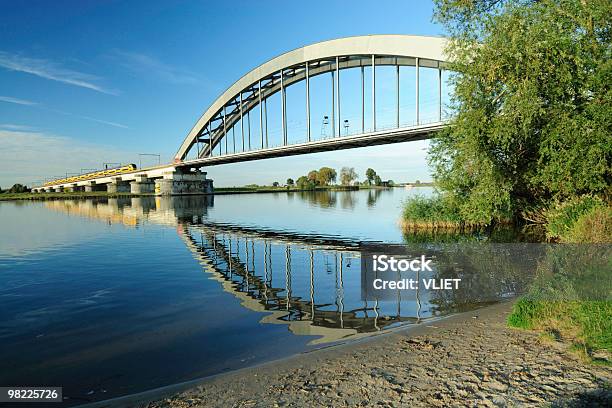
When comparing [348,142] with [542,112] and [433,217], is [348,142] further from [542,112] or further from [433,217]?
[542,112]

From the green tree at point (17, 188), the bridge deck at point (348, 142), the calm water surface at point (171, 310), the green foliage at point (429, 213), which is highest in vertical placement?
the bridge deck at point (348, 142)

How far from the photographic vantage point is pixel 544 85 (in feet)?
48.5

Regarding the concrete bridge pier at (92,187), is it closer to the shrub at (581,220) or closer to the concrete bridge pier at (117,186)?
the concrete bridge pier at (117,186)

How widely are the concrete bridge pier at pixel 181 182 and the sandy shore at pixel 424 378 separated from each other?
89.9 meters

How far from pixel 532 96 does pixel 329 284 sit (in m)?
10.1

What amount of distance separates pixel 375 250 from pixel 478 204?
16.5 feet

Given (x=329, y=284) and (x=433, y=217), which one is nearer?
(x=329, y=284)

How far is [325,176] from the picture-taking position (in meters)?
171

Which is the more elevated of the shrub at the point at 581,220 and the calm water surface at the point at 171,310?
the shrub at the point at 581,220

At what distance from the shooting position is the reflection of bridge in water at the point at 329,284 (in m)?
8.74

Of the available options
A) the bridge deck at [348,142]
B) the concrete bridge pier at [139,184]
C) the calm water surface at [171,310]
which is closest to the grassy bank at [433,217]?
the bridge deck at [348,142]

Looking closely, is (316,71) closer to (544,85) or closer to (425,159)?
(425,159)

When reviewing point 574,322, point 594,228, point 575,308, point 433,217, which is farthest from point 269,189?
point 574,322

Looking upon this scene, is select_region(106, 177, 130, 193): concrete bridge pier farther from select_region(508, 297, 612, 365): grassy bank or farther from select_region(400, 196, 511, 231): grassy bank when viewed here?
select_region(508, 297, 612, 365): grassy bank
